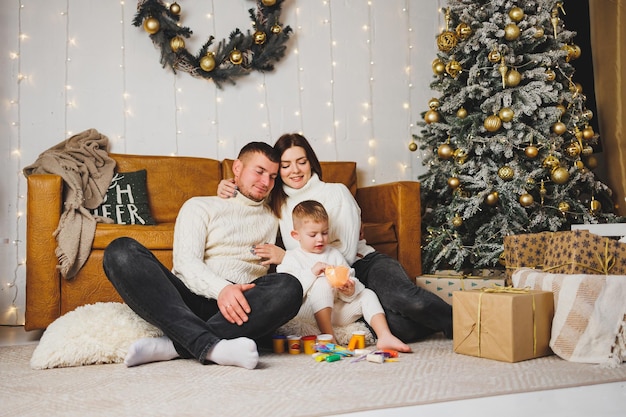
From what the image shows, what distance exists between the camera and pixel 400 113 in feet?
13.4

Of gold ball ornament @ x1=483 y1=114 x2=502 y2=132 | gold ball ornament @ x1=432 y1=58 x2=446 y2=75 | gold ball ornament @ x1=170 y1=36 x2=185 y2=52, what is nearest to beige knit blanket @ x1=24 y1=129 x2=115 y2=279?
gold ball ornament @ x1=170 y1=36 x2=185 y2=52

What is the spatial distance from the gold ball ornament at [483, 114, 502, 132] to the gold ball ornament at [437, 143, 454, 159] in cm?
26

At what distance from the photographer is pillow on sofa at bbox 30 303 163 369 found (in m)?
1.91

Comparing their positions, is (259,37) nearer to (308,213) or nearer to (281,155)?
(281,155)

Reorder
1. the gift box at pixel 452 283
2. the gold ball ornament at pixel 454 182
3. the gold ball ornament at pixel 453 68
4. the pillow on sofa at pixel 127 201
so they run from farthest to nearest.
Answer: the gold ball ornament at pixel 453 68 → the gold ball ornament at pixel 454 182 → the pillow on sofa at pixel 127 201 → the gift box at pixel 452 283

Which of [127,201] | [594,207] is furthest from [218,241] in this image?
[594,207]

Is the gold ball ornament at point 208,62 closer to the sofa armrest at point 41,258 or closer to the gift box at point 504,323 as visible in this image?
the sofa armrest at point 41,258

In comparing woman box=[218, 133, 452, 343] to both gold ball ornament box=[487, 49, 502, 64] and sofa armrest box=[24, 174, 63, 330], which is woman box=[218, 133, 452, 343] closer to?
sofa armrest box=[24, 174, 63, 330]

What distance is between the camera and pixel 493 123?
121 inches

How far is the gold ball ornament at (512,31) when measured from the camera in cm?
306

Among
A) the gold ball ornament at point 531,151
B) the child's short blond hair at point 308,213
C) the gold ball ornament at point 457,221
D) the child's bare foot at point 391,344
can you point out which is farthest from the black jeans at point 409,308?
the gold ball ornament at point 531,151

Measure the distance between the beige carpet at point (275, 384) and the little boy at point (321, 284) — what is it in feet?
0.79

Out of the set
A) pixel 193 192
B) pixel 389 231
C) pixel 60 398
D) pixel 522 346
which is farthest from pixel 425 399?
pixel 193 192

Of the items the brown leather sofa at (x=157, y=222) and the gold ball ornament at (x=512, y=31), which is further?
the gold ball ornament at (x=512, y=31)
